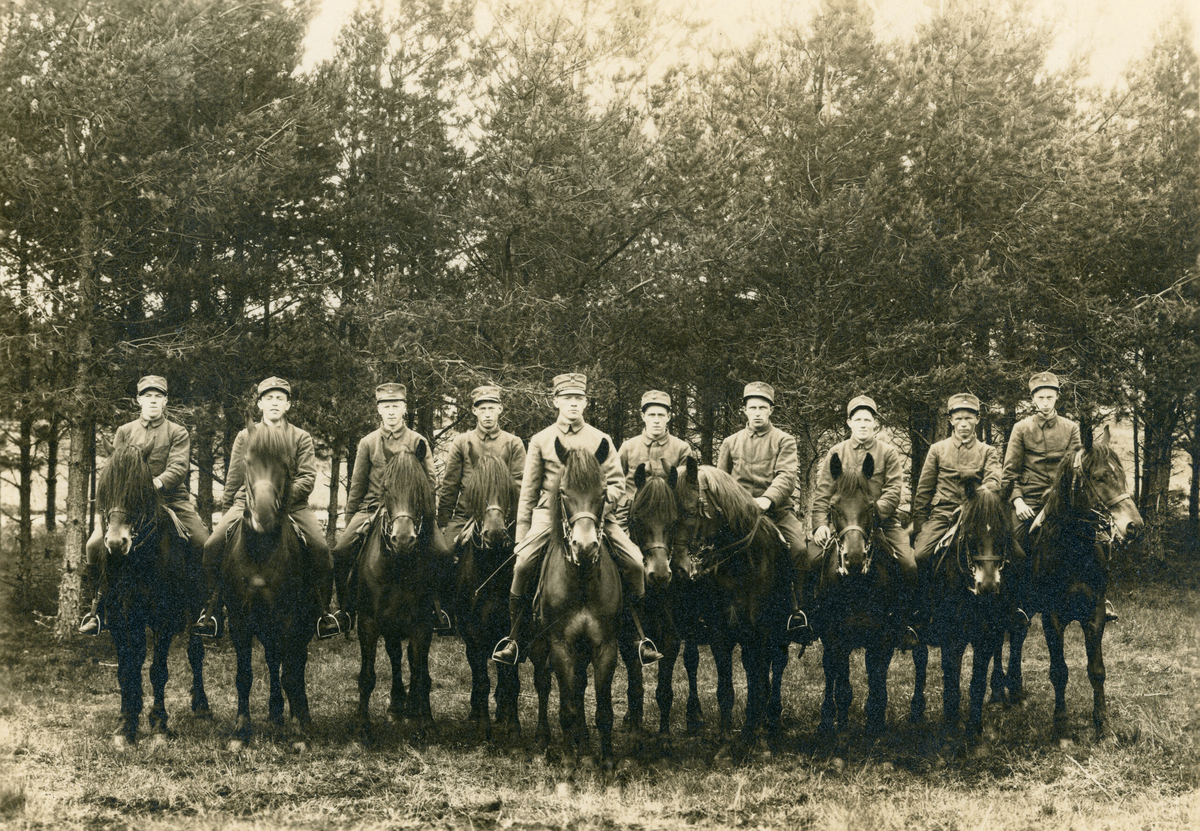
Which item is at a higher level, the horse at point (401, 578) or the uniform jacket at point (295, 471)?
the uniform jacket at point (295, 471)

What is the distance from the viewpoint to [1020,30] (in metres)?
13.5

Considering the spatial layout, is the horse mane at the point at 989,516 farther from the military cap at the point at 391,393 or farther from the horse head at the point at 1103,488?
the military cap at the point at 391,393

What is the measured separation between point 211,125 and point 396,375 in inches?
168

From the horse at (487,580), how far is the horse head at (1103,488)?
451 centimetres

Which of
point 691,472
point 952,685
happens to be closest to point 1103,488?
point 952,685

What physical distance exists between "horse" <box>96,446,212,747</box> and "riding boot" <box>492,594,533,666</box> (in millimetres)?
2871

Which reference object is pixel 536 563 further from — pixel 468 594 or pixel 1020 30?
pixel 1020 30

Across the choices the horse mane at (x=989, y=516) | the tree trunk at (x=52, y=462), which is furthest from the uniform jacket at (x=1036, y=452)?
the tree trunk at (x=52, y=462)

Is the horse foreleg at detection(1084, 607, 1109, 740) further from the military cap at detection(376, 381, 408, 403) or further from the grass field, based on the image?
the military cap at detection(376, 381, 408, 403)

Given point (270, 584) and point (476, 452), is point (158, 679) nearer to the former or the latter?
point (270, 584)

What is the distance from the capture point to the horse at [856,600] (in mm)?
6348

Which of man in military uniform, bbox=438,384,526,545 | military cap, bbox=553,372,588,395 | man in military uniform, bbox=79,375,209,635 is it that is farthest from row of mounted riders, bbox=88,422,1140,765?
military cap, bbox=553,372,588,395

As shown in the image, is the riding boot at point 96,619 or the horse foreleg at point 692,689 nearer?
the riding boot at point 96,619

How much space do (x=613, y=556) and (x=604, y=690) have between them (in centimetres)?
94
